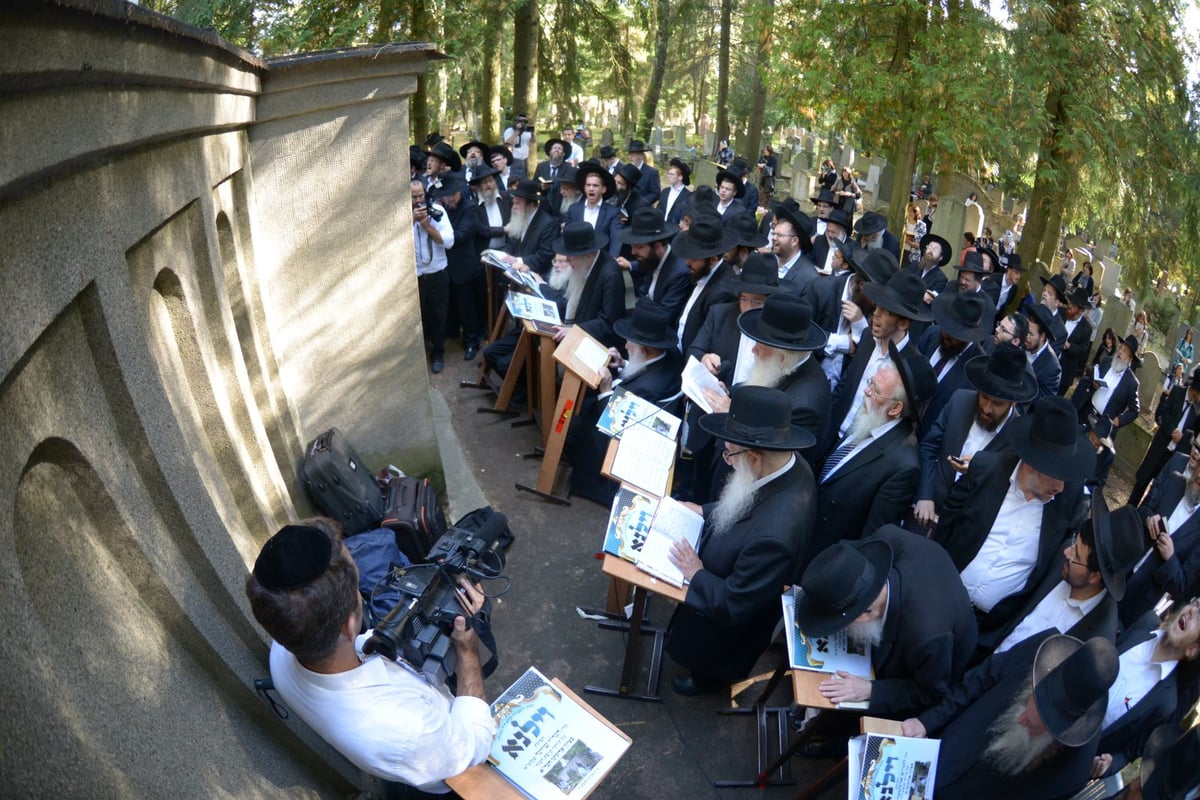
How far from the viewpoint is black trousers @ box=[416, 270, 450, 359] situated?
9.12 m

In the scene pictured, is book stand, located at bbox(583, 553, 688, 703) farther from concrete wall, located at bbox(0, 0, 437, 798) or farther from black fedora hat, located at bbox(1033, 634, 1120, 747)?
black fedora hat, located at bbox(1033, 634, 1120, 747)

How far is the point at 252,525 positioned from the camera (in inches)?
169

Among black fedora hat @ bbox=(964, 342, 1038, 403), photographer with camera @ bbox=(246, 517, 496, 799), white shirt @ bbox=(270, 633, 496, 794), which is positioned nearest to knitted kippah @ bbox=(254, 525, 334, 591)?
photographer with camera @ bbox=(246, 517, 496, 799)

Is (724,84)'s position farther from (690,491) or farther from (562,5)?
(690,491)

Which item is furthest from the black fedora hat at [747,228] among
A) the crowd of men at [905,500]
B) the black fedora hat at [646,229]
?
the black fedora hat at [646,229]

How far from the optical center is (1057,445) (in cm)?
425

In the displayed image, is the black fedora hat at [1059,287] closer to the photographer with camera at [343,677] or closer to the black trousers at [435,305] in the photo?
the black trousers at [435,305]

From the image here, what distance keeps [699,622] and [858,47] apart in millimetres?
9857

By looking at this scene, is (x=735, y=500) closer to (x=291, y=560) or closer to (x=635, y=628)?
(x=635, y=628)

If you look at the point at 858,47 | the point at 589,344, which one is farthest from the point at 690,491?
the point at 858,47

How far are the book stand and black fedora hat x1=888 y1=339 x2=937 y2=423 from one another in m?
2.05

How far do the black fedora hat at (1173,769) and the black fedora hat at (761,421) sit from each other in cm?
197

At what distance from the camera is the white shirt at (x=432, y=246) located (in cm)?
871

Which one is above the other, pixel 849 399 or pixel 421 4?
pixel 421 4
